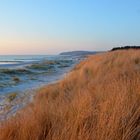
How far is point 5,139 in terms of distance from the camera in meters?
3.90

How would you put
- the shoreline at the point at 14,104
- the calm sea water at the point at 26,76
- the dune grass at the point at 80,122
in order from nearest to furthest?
the dune grass at the point at 80,122 → the shoreline at the point at 14,104 → the calm sea water at the point at 26,76

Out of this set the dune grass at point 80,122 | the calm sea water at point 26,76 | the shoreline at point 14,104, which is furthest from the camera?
the calm sea water at point 26,76

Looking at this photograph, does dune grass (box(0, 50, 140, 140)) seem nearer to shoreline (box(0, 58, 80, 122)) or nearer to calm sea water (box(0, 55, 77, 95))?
shoreline (box(0, 58, 80, 122))

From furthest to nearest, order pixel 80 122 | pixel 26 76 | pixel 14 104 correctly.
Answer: pixel 26 76
pixel 14 104
pixel 80 122

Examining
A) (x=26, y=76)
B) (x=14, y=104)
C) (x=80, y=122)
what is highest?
(x=80, y=122)

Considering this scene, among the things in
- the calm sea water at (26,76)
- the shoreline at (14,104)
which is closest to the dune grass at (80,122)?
the shoreline at (14,104)

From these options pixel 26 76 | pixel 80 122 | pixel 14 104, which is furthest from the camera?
pixel 26 76

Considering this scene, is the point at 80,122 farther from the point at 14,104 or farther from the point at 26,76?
the point at 26,76

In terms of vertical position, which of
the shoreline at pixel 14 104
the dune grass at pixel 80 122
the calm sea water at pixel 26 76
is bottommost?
the calm sea water at pixel 26 76

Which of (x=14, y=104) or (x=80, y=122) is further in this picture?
(x=14, y=104)

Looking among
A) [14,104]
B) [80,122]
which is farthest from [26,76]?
[80,122]

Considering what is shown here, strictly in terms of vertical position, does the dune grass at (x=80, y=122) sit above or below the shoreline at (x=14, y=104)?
above

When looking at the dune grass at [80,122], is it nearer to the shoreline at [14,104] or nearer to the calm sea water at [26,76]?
the shoreline at [14,104]

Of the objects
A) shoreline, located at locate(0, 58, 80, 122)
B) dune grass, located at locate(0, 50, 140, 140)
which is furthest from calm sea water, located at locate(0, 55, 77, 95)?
dune grass, located at locate(0, 50, 140, 140)
